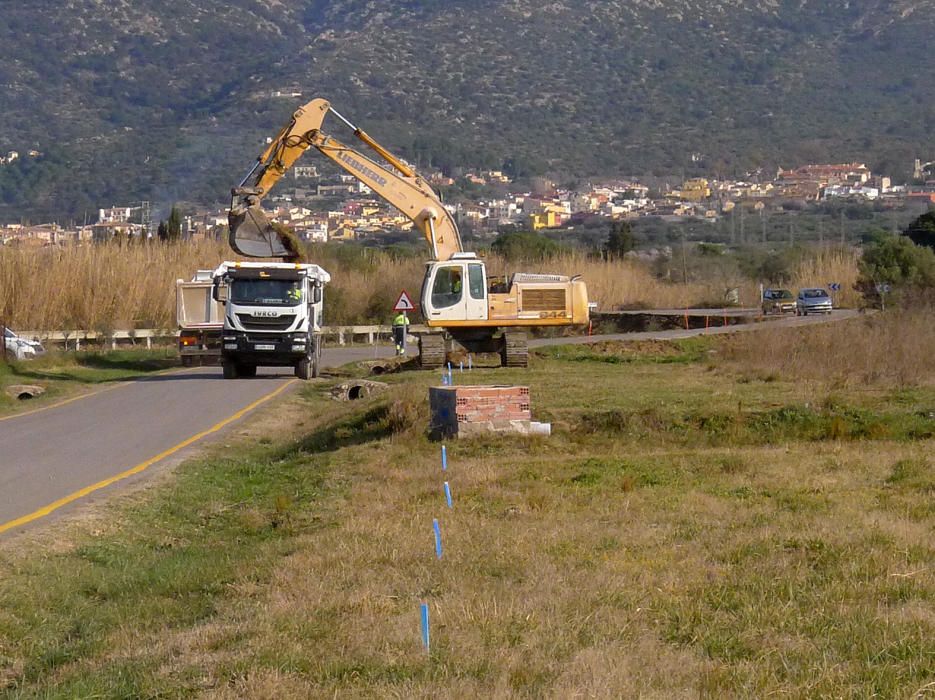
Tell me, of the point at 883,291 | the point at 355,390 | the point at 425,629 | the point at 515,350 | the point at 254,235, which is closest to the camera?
the point at 425,629

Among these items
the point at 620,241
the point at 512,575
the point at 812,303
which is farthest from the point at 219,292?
the point at 620,241

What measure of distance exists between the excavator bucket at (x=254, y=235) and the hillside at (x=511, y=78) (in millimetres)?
106367

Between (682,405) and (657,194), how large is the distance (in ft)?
479

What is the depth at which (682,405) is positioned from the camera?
22109mm

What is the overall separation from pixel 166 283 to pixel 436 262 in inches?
942

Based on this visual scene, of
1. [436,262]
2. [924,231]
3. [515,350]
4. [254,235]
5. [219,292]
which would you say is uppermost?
[924,231]

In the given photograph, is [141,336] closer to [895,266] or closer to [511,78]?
[895,266]

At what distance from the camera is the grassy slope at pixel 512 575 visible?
784 cm

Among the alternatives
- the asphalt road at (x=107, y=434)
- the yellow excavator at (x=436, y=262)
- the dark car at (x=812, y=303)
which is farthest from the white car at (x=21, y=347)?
the dark car at (x=812, y=303)

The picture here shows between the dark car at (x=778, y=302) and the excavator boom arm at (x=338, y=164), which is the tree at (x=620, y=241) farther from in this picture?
the excavator boom arm at (x=338, y=164)

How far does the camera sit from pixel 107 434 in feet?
76.2

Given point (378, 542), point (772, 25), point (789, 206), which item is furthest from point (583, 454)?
point (772, 25)

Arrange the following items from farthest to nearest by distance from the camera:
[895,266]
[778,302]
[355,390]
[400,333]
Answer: [895,266] → [778,302] → [400,333] → [355,390]

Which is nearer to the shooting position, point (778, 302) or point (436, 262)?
point (436, 262)
